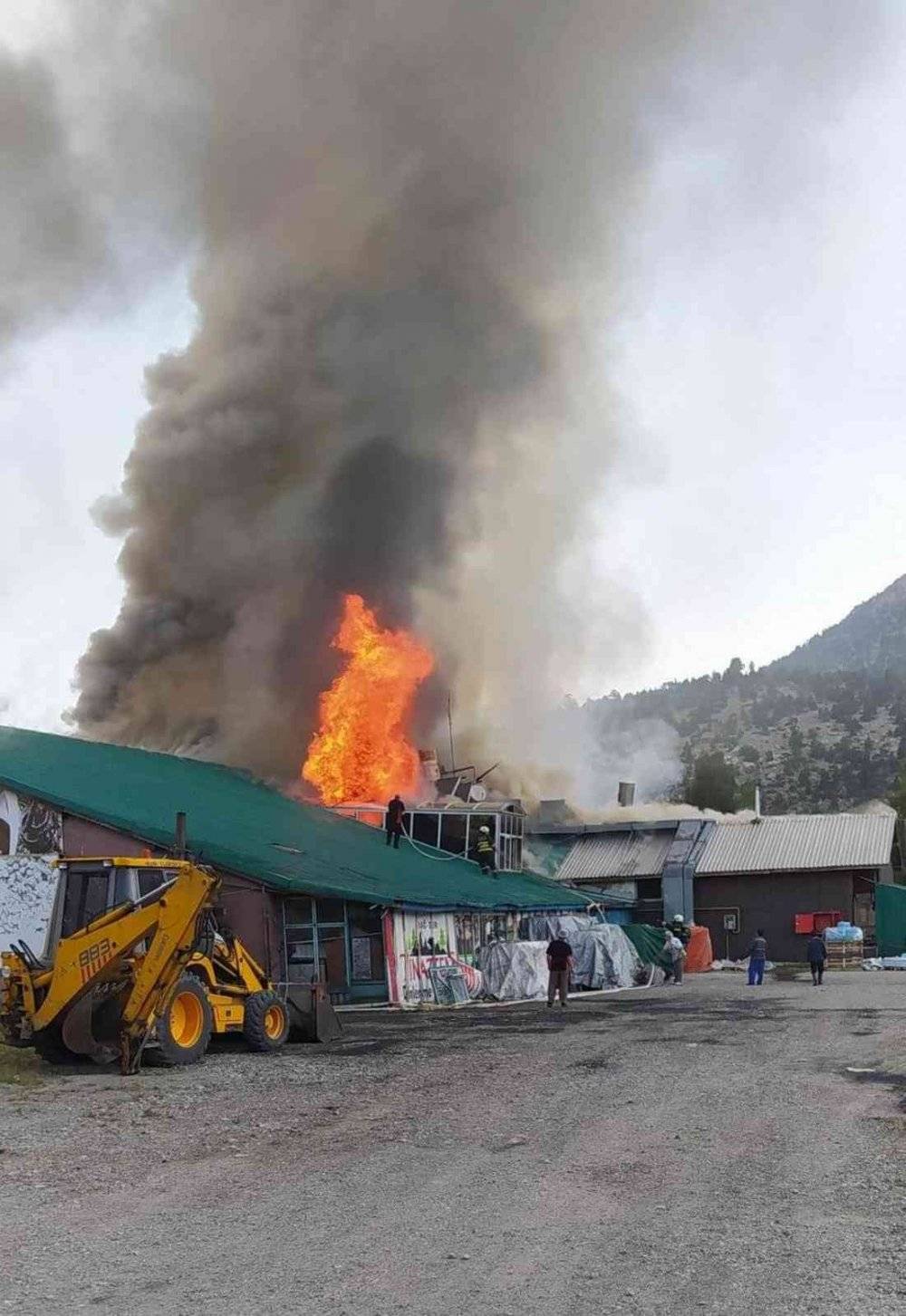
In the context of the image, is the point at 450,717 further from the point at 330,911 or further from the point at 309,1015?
the point at 309,1015

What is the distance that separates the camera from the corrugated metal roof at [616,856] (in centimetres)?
5169

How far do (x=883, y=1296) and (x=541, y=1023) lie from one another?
1644 cm

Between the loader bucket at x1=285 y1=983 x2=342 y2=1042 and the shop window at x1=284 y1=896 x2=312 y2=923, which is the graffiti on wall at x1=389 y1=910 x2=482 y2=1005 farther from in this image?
the loader bucket at x1=285 y1=983 x2=342 y2=1042

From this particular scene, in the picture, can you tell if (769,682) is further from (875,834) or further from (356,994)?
(356,994)

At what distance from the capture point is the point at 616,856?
52812 millimetres

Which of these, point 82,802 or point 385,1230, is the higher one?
point 82,802

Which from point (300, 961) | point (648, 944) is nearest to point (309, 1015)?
point (300, 961)

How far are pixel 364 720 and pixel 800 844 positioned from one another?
1838 cm

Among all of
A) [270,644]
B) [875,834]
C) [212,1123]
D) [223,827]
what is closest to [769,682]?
[875,834]

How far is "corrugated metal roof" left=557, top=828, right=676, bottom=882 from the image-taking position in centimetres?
5169

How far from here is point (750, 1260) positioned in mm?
7566

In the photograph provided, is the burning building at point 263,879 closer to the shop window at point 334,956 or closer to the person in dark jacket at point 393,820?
the shop window at point 334,956

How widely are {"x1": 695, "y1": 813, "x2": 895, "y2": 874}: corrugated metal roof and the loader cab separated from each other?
116 feet

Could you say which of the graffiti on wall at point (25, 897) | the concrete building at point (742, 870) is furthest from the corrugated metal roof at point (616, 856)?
the graffiti on wall at point (25, 897)
